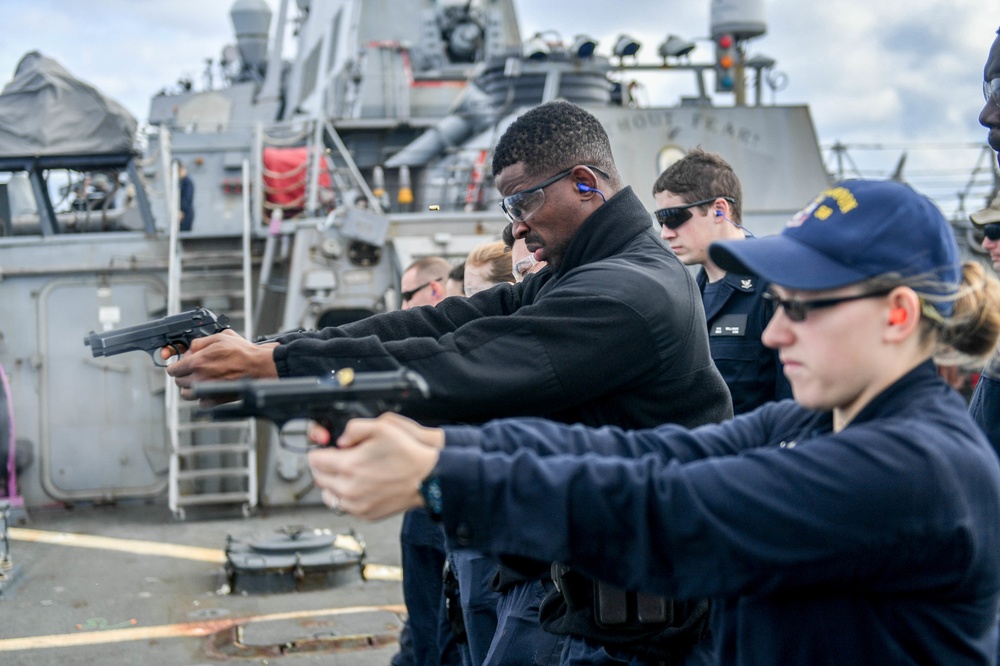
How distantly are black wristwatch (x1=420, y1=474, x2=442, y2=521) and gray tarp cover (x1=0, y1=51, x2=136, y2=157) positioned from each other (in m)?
9.85

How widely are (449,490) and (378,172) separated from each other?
10549 millimetres

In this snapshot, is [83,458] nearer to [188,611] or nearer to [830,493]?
[188,611]

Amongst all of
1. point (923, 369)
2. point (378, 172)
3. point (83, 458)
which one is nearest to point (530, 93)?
point (378, 172)

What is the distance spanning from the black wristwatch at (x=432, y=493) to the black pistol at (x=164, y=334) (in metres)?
1.79

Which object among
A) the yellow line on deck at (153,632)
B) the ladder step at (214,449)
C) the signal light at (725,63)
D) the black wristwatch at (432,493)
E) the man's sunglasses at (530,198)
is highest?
the signal light at (725,63)

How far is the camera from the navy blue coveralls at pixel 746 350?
3.95m

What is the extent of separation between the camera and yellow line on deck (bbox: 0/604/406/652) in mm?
5926

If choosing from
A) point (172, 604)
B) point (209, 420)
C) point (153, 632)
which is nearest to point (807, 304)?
point (153, 632)

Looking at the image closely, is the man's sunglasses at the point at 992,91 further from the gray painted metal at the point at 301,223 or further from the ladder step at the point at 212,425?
the ladder step at the point at 212,425

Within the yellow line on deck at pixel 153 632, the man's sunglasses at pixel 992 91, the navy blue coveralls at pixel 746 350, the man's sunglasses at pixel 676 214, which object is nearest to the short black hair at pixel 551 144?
the man's sunglasses at pixel 992 91

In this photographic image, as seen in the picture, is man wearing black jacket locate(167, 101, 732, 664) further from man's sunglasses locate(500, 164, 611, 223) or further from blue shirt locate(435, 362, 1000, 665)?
blue shirt locate(435, 362, 1000, 665)

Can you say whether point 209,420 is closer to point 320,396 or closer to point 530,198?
point 530,198

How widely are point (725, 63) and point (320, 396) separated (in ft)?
34.3

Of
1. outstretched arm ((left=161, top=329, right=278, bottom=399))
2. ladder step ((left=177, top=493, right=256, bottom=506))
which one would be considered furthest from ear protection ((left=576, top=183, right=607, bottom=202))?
ladder step ((left=177, top=493, right=256, bottom=506))
